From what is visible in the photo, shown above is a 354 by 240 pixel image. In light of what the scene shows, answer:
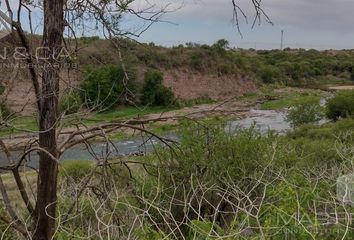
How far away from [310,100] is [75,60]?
106ft

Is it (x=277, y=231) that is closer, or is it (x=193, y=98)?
(x=277, y=231)

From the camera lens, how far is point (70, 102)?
3902mm

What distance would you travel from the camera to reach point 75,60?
3727 mm

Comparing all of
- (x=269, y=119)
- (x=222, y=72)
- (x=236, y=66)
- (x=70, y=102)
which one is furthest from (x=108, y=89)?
(x=236, y=66)

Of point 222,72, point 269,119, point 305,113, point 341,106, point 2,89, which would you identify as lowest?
point 269,119

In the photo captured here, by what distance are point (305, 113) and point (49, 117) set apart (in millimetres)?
32085

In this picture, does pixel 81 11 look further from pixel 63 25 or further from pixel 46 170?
pixel 46 170

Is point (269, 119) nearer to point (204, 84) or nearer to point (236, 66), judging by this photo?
point (204, 84)

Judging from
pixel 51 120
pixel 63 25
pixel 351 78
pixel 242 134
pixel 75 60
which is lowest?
pixel 351 78

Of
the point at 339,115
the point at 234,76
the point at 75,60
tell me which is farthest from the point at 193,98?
the point at 75,60

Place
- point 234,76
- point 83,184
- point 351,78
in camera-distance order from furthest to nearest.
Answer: point 351,78 → point 234,76 → point 83,184

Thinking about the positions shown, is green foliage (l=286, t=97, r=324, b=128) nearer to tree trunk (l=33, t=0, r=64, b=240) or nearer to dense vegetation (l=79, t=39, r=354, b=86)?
→ dense vegetation (l=79, t=39, r=354, b=86)

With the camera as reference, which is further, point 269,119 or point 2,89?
point 269,119

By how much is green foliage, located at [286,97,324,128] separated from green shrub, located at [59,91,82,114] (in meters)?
30.1
